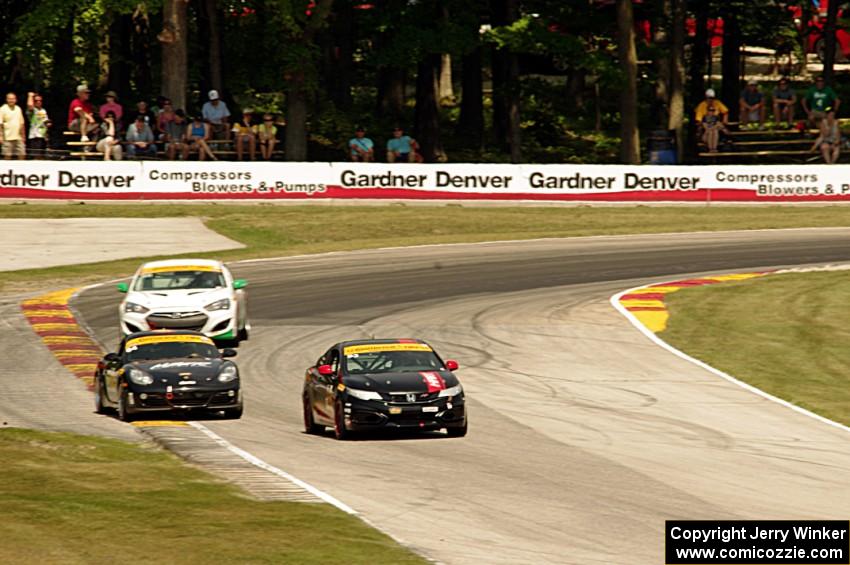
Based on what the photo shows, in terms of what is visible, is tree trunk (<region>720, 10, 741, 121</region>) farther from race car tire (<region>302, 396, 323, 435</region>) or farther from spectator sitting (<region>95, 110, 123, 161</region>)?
race car tire (<region>302, 396, 323, 435</region>)

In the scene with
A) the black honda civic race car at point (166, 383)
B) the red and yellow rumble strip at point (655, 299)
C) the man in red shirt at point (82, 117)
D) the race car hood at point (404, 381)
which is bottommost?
the red and yellow rumble strip at point (655, 299)

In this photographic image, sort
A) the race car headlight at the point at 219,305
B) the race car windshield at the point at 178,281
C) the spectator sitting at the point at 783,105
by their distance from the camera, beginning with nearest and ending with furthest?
the race car headlight at the point at 219,305, the race car windshield at the point at 178,281, the spectator sitting at the point at 783,105

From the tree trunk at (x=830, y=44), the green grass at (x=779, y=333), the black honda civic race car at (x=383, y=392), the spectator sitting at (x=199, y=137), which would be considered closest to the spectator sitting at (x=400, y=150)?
the spectator sitting at (x=199, y=137)

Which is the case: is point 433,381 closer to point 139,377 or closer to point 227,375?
point 227,375

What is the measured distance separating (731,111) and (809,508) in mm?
52447

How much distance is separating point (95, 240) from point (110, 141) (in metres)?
5.76

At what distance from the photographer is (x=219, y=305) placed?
2466cm

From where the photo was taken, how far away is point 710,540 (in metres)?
11.2

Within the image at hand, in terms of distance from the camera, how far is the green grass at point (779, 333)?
2145cm

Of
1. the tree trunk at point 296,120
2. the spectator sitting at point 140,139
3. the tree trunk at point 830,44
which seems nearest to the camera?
the spectator sitting at point 140,139

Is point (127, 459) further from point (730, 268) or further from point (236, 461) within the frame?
point (730, 268)

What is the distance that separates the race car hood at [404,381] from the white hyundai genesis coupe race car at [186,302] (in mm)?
7067

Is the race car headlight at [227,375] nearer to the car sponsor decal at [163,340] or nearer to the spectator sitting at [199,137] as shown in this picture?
the car sponsor decal at [163,340]

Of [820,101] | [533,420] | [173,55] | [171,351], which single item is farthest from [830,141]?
[171,351]
